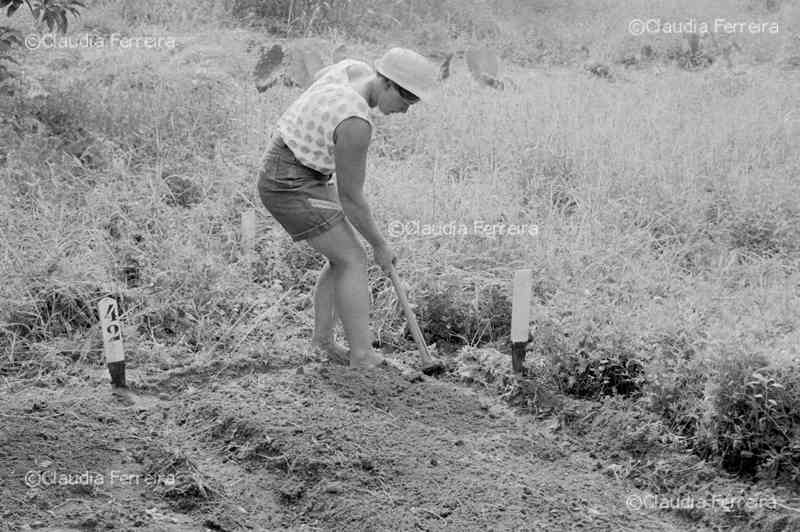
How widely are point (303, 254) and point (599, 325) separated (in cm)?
177

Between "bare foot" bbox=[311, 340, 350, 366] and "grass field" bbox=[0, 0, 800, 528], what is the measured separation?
8.6 inches

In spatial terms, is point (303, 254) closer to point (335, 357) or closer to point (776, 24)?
point (335, 357)

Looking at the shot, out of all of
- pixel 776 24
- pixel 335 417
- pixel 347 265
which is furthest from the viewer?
pixel 776 24

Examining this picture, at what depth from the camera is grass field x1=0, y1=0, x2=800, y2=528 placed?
4.24 meters

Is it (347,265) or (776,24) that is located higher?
(776,24)

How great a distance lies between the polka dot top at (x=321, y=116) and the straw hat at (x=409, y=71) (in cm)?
18

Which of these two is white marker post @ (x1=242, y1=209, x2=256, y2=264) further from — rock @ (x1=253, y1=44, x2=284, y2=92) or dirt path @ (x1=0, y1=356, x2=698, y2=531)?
dirt path @ (x1=0, y1=356, x2=698, y2=531)

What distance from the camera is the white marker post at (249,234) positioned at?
17.6 feet

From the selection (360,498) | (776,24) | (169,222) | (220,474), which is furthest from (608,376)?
(776,24)

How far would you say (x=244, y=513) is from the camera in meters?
3.42

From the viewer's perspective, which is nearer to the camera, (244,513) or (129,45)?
(244,513)

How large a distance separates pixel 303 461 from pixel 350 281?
0.92 meters

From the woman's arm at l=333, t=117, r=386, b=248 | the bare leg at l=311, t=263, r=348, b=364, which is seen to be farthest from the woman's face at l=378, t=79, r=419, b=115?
the bare leg at l=311, t=263, r=348, b=364

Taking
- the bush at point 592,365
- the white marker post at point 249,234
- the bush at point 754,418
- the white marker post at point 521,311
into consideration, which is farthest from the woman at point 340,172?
the bush at point 754,418
